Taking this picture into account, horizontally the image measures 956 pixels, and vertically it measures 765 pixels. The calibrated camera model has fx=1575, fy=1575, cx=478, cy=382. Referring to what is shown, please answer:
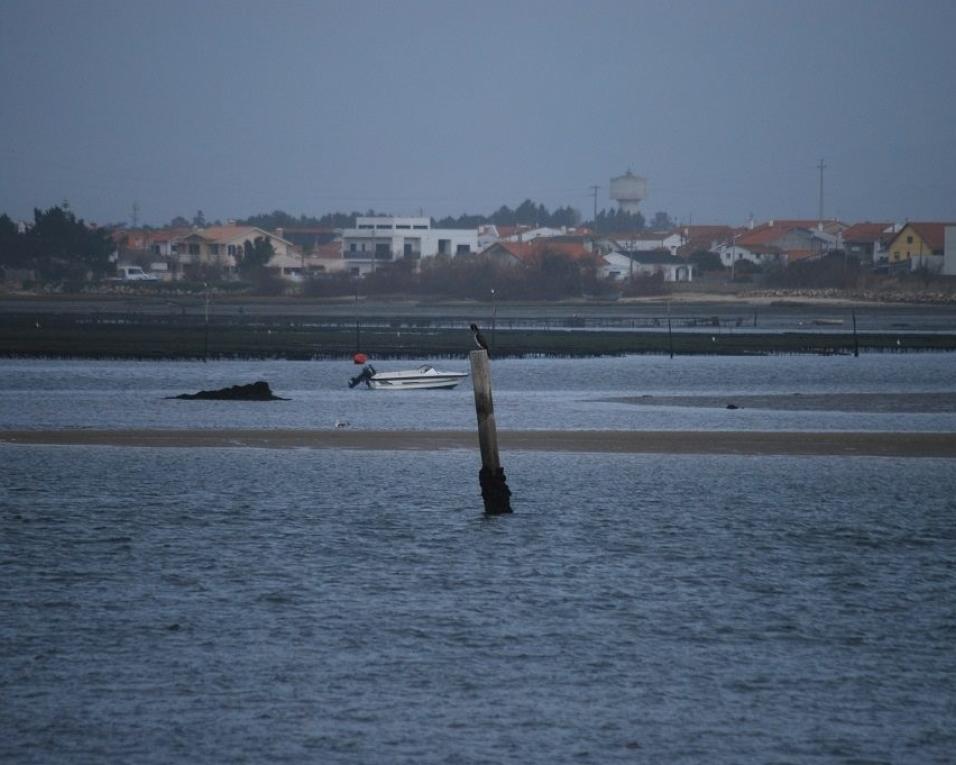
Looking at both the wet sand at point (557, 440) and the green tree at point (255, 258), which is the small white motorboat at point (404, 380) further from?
the green tree at point (255, 258)

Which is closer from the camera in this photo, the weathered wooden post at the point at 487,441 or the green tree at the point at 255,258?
the weathered wooden post at the point at 487,441

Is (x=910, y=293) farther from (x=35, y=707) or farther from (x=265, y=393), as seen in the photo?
(x=35, y=707)

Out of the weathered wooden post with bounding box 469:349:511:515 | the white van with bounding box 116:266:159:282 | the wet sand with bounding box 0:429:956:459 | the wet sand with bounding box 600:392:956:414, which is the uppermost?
the white van with bounding box 116:266:159:282

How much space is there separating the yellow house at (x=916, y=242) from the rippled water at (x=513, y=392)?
95494 mm

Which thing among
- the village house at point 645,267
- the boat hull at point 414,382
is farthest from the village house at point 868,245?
the boat hull at point 414,382

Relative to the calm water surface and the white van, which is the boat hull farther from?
the white van

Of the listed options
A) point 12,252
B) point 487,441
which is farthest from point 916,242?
point 487,441

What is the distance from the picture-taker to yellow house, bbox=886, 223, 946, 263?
171250mm

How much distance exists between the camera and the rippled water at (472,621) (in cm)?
1421

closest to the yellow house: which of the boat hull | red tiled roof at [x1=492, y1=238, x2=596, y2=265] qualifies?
red tiled roof at [x1=492, y1=238, x2=596, y2=265]

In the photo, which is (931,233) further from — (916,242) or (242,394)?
(242,394)

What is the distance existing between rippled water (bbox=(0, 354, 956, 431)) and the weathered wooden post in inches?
564

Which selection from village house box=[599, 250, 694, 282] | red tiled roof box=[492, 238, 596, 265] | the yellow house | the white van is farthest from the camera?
village house box=[599, 250, 694, 282]

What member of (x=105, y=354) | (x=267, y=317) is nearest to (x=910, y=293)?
(x=267, y=317)
